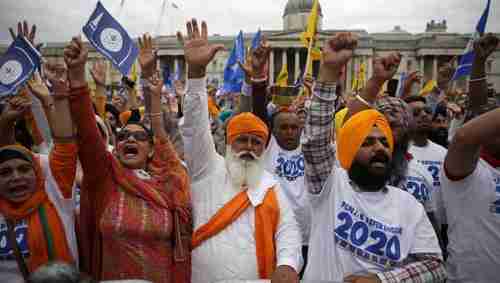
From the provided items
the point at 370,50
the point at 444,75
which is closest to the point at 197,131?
the point at 444,75

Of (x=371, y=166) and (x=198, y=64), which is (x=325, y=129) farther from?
(x=198, y=64)

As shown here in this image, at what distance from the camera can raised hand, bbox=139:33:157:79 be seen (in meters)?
3.17

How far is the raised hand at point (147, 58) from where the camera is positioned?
3172 millimetres

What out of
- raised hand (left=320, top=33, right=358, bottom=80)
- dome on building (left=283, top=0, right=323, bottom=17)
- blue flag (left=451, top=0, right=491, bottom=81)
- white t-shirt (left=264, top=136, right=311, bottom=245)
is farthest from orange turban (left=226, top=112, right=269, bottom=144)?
dome on building (left=283, top=0, right=323, bottom=17)

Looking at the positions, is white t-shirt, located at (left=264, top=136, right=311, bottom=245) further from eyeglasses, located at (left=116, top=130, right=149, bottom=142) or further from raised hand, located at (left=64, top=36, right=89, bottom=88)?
raised hand, located at (left=64, top=36, right=89, bottom=88)

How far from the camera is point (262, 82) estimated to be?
382cm

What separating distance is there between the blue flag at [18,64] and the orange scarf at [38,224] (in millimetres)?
1298

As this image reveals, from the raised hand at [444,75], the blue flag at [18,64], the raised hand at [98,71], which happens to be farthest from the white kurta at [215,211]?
the raised hand at [444,75]

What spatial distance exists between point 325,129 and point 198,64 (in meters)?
0.84

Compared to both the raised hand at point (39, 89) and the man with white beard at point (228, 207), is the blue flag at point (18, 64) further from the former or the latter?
the man with white beard at point (228, 207)

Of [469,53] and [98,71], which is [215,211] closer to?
[98,71]

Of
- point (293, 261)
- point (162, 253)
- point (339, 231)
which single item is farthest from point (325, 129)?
point (162, 253)

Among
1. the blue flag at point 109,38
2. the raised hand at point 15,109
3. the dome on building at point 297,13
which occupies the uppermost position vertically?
the dome on building at point 297,13

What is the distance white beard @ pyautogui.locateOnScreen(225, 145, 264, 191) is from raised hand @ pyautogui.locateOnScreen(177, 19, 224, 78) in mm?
572
